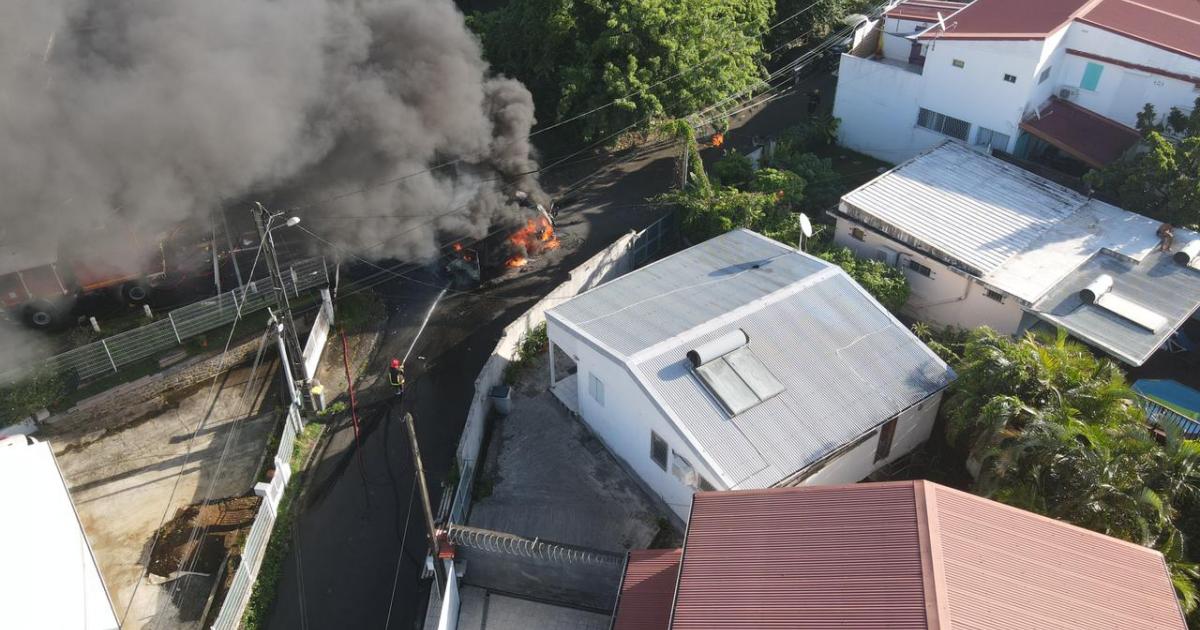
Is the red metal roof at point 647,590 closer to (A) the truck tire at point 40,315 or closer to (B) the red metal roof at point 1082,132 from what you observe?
(B) the red metal roof at point 1082,132

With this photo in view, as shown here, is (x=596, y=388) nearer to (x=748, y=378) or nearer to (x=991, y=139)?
(x=748, y=378)

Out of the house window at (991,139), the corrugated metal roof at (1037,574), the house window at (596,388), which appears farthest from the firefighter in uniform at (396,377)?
the house window at (991,139)

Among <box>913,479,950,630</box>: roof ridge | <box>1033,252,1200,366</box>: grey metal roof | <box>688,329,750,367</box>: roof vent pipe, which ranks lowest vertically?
<box>1033,252,1200,366</box>: grey metal roof

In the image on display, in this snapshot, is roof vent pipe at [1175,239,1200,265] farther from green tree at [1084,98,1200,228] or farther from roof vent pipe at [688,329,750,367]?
roof vent pipe at [688,329,750,367]

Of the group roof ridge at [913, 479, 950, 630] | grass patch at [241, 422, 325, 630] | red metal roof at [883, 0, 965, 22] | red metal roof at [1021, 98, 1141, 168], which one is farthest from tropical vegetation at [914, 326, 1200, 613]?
red metal roof at [883, 0, 965, 22]

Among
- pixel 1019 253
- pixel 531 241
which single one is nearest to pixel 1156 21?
pixel 1019 253

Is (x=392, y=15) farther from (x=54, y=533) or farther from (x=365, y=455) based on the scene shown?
(x=54, y=533)
